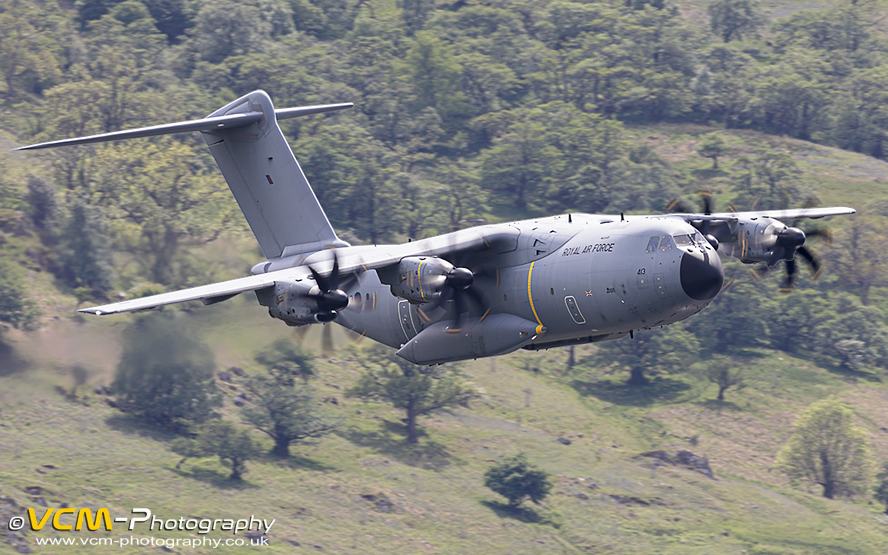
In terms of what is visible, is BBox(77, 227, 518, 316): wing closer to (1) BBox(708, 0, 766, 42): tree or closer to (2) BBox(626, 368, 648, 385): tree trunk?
(2) BBox(626, 368, 648, 385): tree trunk

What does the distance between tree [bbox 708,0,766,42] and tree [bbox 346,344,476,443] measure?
95405 mm

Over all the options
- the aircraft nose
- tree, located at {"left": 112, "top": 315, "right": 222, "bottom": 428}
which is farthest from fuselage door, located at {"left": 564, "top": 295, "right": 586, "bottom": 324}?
tree, located at {"left": 112, "top": 315, "right": 222, "bottom": 428}

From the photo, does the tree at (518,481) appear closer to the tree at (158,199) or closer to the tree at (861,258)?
the tree at (158,199)

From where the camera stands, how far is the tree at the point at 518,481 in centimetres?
8381

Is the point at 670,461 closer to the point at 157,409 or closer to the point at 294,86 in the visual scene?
the point at 157,409

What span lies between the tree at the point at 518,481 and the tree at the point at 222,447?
1948 centimetres

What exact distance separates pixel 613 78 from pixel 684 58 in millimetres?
11488

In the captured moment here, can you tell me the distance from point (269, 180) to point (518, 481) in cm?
5344

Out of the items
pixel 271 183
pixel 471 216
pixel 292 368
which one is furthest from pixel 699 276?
pixel 471 216

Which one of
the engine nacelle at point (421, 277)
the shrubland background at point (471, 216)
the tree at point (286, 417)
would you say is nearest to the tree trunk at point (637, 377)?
the shrubland background at point (471, 216)

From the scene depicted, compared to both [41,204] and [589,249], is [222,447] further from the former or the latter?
[589,249]

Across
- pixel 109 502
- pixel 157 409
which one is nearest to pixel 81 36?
pixel 157 409

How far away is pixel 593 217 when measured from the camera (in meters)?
30.4

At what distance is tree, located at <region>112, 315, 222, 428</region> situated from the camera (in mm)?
59062
